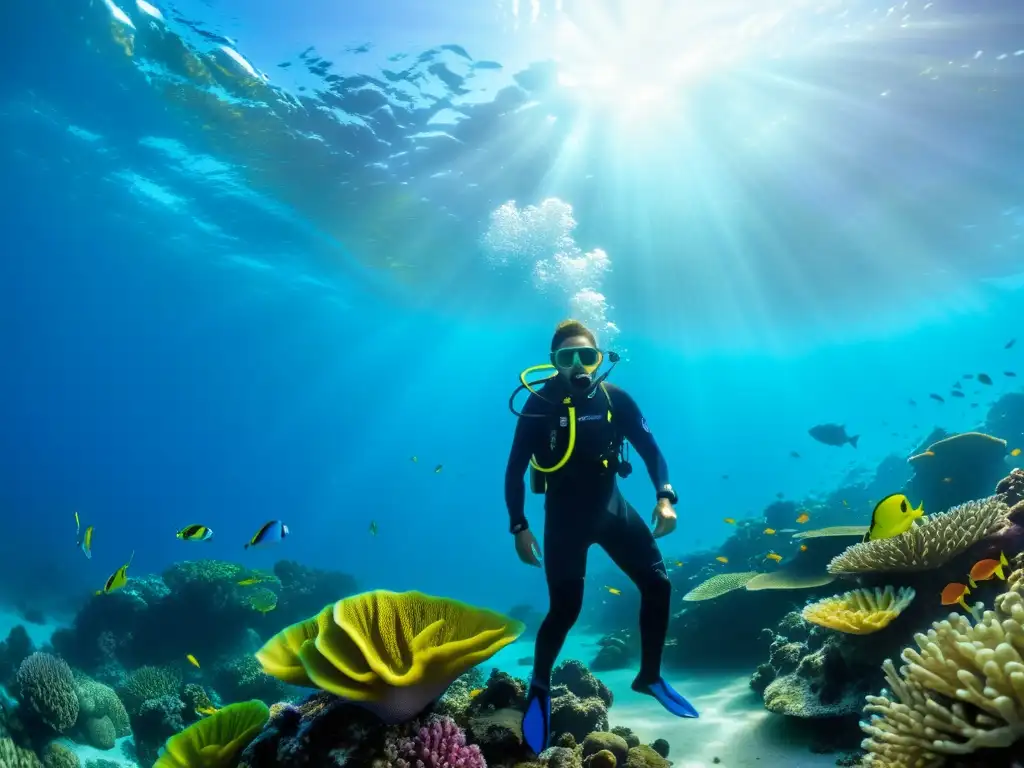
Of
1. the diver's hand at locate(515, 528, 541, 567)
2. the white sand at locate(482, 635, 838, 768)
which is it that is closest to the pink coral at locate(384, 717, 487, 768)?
the diver's hand at locate(515, 528, 541, 567)

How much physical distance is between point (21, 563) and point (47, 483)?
81.5 meters

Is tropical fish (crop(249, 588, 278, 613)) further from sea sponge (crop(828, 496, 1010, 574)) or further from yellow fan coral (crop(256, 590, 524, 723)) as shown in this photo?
sea sponge (crop(828, 496, 1010, 574))

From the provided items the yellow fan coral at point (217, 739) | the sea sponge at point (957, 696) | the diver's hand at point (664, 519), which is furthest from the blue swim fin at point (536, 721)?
the sea sponge at point (957, 696)

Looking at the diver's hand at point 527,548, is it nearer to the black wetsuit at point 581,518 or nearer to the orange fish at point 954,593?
the black wetsuit at point 581,518

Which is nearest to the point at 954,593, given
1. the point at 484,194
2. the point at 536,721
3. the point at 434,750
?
the point at 536,721

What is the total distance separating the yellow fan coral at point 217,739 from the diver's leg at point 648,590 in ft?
9.40

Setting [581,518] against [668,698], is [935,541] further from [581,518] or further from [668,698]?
[581,518]

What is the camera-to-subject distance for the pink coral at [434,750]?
8.75ft

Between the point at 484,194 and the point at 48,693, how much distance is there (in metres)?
18.7

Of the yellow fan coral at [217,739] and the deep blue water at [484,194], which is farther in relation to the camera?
the deep blue water at [484,194]

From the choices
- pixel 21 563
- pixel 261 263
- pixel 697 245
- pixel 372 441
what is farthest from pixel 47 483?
pixel 697 245

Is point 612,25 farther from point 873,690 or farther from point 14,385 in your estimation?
point 14,385

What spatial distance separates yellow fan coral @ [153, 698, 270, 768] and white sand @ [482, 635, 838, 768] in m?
3.42

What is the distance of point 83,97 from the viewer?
61.4 feet
